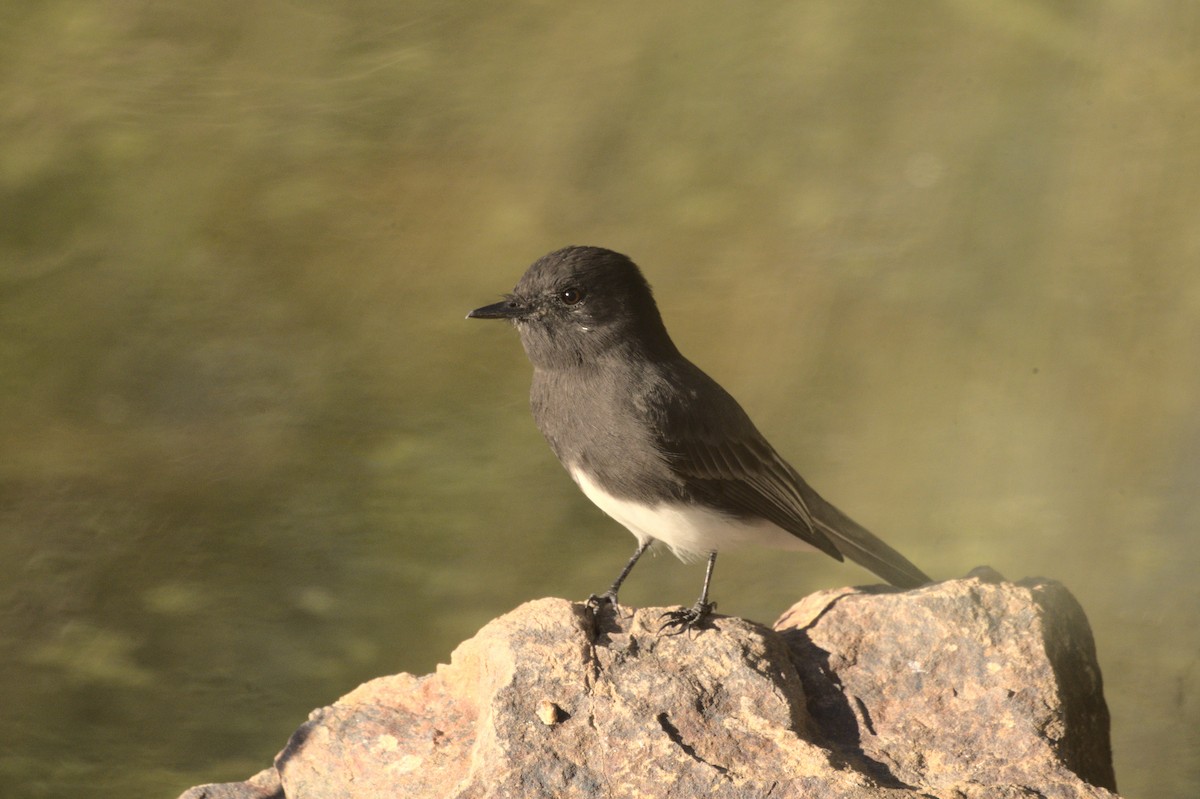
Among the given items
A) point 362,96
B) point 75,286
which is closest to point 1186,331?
point 362,96

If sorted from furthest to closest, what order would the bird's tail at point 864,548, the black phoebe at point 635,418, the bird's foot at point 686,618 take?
the bird's tail at point 864,548
the black phoebe at point 635,418
the bird's foot at point 686,618

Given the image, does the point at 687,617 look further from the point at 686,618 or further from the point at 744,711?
the point at 744,711

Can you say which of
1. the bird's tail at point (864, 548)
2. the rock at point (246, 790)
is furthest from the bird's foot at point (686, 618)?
the rock at point (246, 790)

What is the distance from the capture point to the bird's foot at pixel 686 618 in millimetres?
3816

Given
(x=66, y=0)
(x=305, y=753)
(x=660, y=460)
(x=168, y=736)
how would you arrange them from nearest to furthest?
(x=305, y=753) < (x=660, y=460) < (x=66, y=0) < (x=168, y=736)

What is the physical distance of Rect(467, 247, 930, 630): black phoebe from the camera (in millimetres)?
4199

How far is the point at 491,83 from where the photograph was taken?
582cm

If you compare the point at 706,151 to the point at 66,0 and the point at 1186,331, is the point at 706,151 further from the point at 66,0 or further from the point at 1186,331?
the point at 66,0

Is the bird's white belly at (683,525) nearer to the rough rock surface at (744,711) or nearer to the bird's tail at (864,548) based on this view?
the bird's tail at (864,548)

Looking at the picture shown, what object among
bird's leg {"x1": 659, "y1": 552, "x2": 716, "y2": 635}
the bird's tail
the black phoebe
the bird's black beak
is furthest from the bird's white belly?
the bird's black beak

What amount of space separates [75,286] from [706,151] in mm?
2621

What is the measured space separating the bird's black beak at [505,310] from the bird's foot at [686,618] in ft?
3.27

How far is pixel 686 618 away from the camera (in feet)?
12.9

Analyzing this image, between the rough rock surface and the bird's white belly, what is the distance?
368mm
